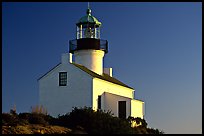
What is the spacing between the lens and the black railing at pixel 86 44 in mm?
30375

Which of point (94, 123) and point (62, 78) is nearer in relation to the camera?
point (94, 123)

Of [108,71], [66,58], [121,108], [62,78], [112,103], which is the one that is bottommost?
[121,108]

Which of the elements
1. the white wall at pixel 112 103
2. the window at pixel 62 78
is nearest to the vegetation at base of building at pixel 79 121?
the window at pixel 62 78

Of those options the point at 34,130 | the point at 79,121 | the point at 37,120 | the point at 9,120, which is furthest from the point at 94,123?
the point at 9,120

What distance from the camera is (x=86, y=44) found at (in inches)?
1196

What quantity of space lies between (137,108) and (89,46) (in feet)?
17.2

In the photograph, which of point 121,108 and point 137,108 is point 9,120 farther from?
point 137,108

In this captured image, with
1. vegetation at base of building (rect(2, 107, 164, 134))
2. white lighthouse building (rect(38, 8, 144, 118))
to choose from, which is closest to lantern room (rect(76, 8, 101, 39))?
white lighthouse building (rect(38, 8, 144, 118))

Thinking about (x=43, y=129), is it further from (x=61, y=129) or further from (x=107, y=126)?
(x=107, y=126)

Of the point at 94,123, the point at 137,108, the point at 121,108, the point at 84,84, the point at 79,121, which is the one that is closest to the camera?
the point at 94,123

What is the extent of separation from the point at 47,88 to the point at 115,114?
4.63 meters

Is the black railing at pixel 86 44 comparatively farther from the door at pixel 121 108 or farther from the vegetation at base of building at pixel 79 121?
the vegetation at base of building at pixel 79 121

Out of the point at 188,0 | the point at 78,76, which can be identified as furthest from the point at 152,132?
the point at 188,0

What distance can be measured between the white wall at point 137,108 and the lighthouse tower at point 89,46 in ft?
10.9
